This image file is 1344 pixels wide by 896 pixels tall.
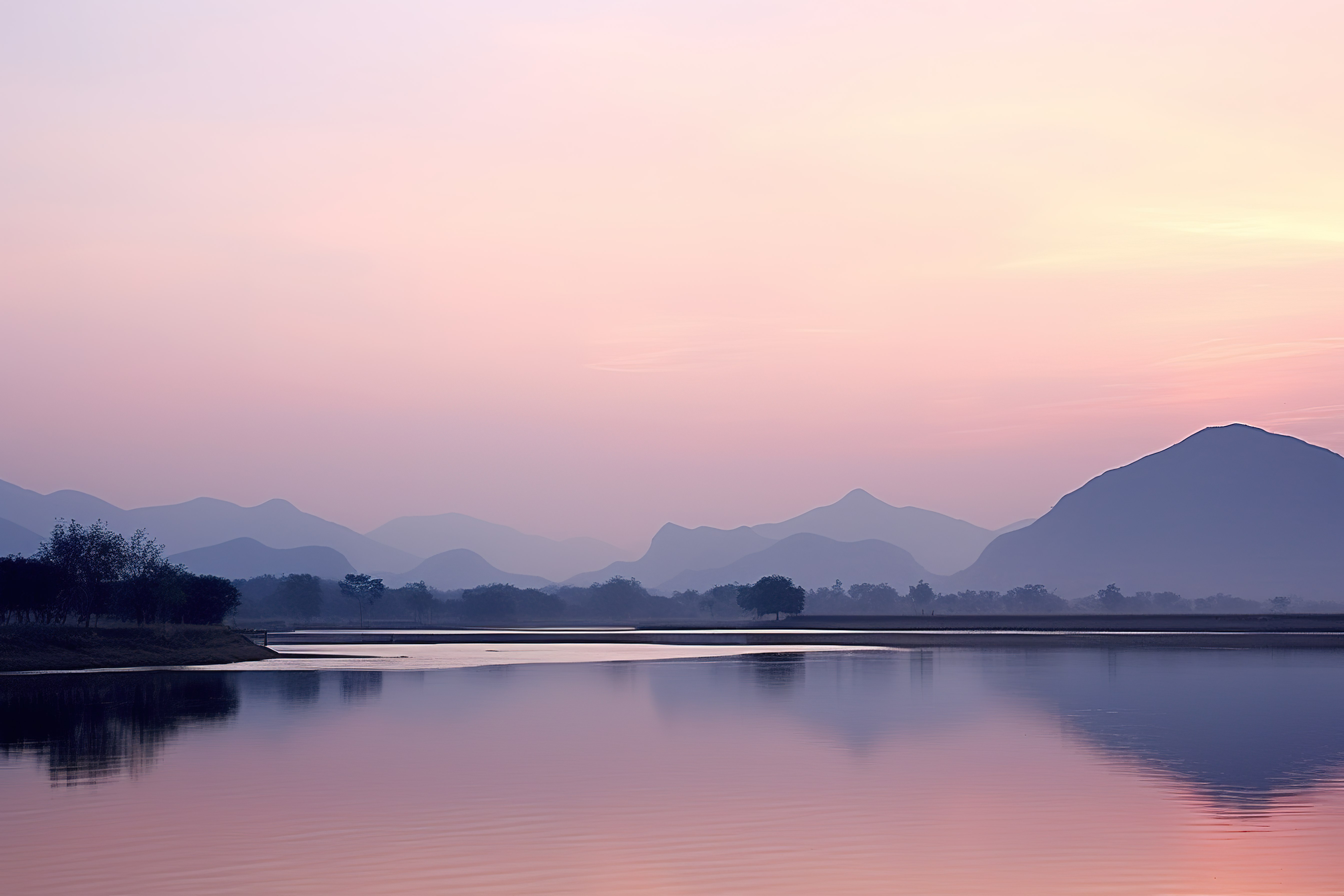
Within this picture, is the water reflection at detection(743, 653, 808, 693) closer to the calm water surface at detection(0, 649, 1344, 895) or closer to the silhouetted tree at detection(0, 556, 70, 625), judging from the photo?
the calm water surface at detection(0, 649, 1344, 895)

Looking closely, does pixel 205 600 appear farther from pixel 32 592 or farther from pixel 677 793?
pixel 677 793

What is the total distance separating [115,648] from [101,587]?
25.7 m

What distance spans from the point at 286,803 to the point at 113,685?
43959 millimetres

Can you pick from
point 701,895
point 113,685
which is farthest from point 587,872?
point 113,685

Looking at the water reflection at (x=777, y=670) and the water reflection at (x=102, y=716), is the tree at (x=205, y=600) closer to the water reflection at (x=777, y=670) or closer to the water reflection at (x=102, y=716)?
the water reflection at (x=102, y=716)

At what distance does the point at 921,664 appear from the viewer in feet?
288

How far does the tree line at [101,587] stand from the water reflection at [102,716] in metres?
30.8

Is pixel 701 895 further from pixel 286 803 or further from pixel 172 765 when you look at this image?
pixel 172 765

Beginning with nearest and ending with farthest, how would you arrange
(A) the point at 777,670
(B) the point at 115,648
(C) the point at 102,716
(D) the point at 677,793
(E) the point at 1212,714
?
(D) the point at 677,793
(E) the point at 1212,714
(C) the point at 102,716
(A) the point at 777,670
(B) the point at 115,648

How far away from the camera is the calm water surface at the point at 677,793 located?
21.7 meters

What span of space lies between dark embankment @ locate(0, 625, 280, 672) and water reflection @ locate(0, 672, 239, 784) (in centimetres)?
663

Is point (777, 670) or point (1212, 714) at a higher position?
point (1212, 714)

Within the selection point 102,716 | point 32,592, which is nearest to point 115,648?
point 32,592

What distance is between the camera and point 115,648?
91.1 m
